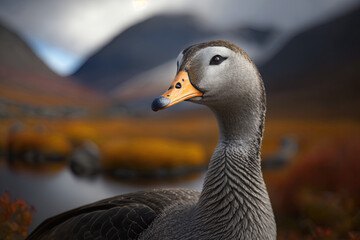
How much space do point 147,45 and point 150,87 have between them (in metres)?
0.35

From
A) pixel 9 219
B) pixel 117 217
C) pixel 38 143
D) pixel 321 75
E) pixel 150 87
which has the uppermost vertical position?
pixel 321 75

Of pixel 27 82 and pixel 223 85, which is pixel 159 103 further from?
pixel 27 82

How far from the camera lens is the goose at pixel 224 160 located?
85 cm

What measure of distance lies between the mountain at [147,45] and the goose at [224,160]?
4.87ft

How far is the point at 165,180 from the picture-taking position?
2.19 m

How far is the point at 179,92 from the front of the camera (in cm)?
81

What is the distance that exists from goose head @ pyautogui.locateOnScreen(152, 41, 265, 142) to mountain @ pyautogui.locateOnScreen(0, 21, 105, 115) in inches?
67.7

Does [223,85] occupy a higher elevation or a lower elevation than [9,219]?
higher

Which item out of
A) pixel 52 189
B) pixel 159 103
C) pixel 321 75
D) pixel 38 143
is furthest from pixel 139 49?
pixel 159 103

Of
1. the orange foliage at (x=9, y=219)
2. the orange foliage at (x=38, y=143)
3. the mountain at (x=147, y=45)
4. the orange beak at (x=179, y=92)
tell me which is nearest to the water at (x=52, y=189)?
the orange foliage at (x=38, y=143)

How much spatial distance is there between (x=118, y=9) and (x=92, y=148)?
104cm

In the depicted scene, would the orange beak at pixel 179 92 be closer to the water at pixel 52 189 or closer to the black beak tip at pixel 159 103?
the black beak tip at pixel 159 103

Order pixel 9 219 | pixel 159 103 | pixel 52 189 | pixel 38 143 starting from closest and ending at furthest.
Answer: pixel 159 103, pixel 9 219, pixel 52 189, pixel 38 143

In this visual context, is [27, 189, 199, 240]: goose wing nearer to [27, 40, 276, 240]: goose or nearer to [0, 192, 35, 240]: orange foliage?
[27, 40, 276, 240]: goose
